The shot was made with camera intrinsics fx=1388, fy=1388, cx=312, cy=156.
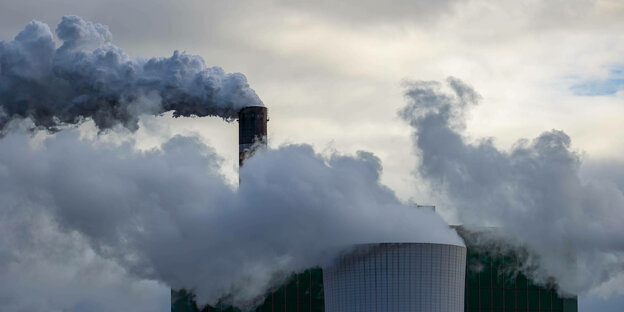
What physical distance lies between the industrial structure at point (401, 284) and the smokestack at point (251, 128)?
8686 mm

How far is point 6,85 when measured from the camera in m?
84.8

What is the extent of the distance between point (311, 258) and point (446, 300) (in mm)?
8886

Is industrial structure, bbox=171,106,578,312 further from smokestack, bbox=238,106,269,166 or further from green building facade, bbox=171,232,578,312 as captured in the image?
smokestack, bbox=238,106,269,166

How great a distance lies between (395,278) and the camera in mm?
75812

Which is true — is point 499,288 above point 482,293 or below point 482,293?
above

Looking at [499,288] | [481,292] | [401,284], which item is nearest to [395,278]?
[401,284]

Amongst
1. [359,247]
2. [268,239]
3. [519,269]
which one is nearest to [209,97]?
[268,239]

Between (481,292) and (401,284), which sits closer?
(401,284)

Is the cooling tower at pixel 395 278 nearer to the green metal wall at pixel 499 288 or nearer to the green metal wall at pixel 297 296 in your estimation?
the green metal wall at pixel 297 296

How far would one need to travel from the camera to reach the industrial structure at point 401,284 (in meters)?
75.8

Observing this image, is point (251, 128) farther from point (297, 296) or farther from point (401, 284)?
point (401, 284)

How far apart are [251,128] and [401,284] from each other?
678 inches

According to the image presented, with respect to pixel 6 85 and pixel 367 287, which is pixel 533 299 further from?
pixel 6 85

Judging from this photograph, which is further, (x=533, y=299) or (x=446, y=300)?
(x=533, y=299)
